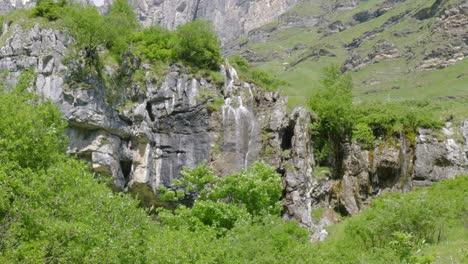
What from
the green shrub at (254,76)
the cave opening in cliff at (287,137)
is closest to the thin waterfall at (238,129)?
the cave opening in cliff at (287,137)

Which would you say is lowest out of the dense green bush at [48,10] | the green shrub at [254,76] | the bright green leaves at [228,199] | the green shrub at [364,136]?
the bright green leaves at [228,199]

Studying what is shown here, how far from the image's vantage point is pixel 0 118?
21.1 m

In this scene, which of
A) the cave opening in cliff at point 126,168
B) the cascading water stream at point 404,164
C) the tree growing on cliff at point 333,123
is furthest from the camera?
the tree growing on cliff at point 333,123

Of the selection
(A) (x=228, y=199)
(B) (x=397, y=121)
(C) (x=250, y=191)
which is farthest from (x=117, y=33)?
(B) (x=397, y=121)

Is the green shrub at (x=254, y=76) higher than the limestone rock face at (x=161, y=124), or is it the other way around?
the green shrub at (x=254, y=76)

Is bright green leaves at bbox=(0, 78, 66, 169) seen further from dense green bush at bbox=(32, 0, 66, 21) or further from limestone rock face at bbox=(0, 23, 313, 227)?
dense green bush at bbox=(32, 0, 66, 21)

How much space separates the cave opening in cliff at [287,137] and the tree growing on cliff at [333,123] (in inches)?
137

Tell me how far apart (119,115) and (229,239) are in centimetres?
2102

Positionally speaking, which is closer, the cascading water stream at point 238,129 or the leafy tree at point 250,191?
the leafy tree at point 250,191

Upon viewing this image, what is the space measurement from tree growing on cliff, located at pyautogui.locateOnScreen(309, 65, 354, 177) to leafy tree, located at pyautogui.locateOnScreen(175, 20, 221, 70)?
11.4m

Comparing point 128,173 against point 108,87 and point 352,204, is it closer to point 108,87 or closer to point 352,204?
point 108,87

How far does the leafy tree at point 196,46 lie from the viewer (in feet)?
143

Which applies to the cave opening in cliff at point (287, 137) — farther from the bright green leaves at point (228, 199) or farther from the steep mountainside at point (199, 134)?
the bright green leaves at point (228, 199)

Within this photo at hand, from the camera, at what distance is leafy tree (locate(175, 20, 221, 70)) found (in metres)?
43.5
